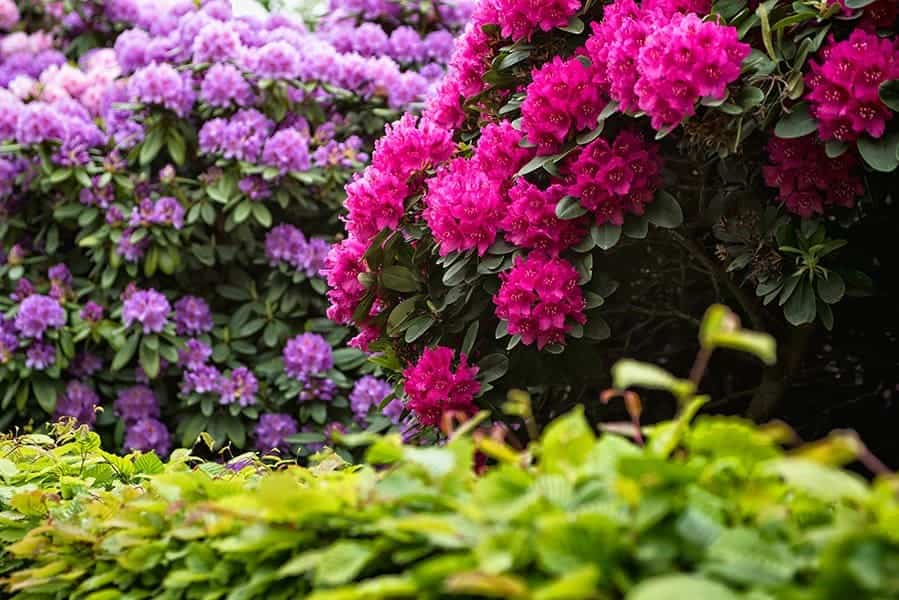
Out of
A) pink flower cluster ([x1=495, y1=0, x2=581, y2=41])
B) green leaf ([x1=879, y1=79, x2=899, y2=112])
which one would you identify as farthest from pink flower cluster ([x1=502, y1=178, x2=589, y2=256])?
green leaf ([x1=879, y1=79, x2=899, y2=112])

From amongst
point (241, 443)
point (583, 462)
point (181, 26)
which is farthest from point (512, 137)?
point (181, 26)

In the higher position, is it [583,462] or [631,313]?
[583,462]

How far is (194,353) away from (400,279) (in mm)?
1870

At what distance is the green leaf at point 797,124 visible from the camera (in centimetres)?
205

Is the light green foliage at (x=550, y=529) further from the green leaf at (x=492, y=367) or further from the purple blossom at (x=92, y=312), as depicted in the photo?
the purple blossom at (x=92, y=312)

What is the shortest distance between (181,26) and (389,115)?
0.99 meters

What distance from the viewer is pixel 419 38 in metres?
4.93

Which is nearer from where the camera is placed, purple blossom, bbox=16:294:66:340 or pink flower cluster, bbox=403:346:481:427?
pink flower cluster, bbox=403:346:481:427

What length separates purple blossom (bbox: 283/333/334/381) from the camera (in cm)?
405

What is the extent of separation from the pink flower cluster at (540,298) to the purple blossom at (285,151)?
2126 millimetres

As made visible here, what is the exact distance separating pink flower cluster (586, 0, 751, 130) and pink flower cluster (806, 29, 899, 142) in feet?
0.53

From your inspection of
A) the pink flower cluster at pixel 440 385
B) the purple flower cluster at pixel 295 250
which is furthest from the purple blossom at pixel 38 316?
the pink flower cluster at pixel 440 385

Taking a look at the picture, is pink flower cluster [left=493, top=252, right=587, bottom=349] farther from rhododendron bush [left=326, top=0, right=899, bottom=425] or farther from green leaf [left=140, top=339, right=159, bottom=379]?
green leaf [left=140, top=339, right=159, bottom=379]

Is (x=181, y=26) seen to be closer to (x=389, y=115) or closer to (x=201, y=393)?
(x=389, y=115)
